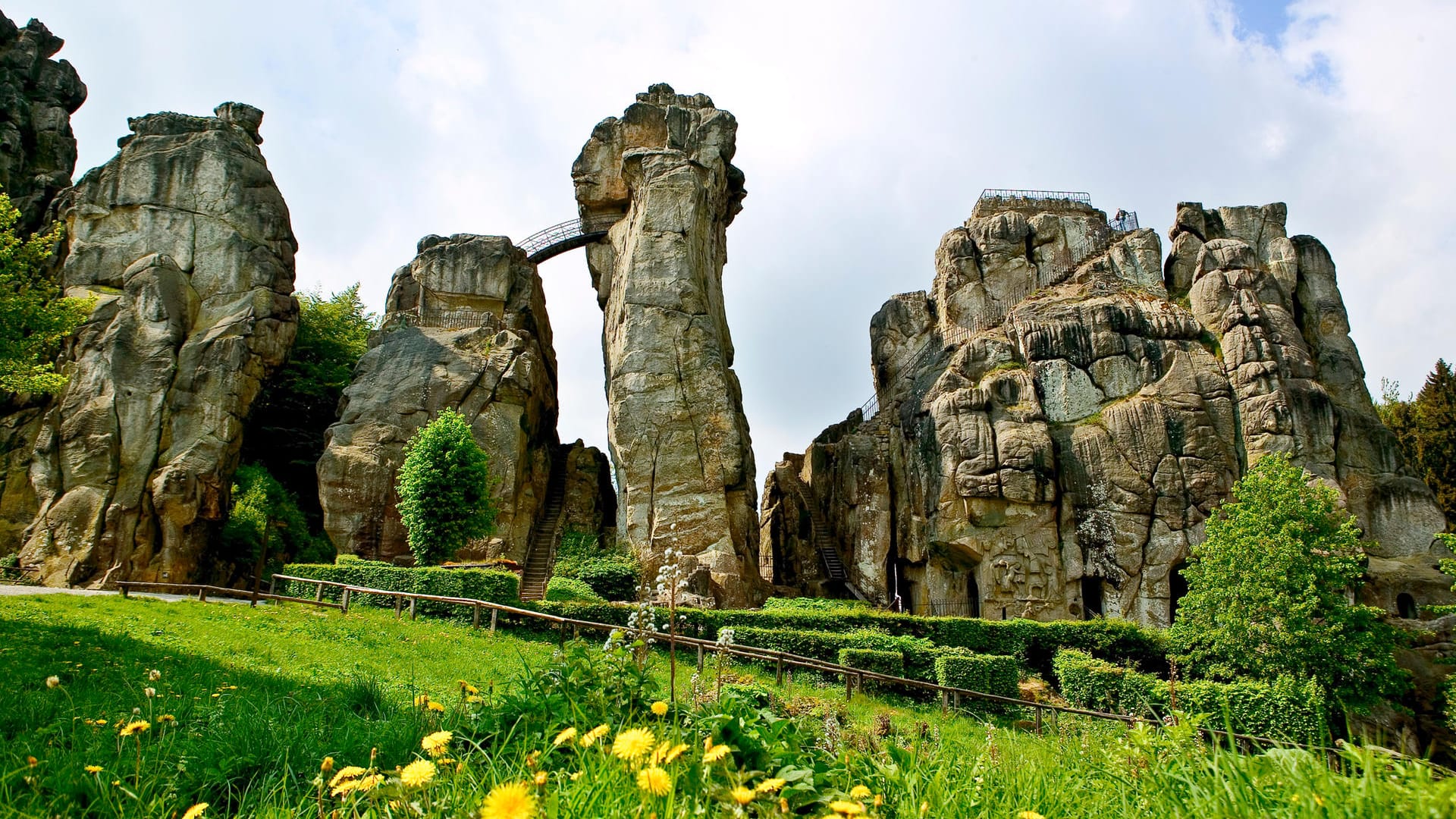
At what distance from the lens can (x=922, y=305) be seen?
41.6 metres

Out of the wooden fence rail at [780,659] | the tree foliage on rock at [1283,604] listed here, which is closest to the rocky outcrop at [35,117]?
the wooden fence rail at [780,659]

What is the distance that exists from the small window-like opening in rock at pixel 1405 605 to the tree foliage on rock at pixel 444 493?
96.1 feet

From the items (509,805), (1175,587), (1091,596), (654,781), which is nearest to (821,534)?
(1091,596)

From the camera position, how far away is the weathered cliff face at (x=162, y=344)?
1030 inches

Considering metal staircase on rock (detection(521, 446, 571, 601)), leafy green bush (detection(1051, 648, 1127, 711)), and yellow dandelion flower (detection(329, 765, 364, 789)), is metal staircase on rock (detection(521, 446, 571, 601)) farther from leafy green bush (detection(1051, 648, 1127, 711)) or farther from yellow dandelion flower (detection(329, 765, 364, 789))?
yellow dandelion flower (detection(329, 765, 364, 789))

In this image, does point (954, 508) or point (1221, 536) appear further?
point (954, 508)

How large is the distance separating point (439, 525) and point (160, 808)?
20657mm

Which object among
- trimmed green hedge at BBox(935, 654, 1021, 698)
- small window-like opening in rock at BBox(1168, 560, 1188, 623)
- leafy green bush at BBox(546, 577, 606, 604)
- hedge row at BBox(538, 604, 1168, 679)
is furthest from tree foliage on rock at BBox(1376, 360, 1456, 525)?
leafy green bush at BBox(546, 577, 606, 604)

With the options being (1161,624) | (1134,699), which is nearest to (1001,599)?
(1161,624)

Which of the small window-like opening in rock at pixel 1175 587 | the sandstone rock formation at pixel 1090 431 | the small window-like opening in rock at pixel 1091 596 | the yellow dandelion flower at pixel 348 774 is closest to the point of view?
A: the yellow dandelion flower at pixel 348 774

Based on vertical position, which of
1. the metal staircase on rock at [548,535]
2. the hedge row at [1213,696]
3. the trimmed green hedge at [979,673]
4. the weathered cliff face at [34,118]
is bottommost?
the hedge row at [1213,696]

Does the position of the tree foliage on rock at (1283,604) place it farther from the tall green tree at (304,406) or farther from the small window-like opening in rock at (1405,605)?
the tall green tree at (304,406)

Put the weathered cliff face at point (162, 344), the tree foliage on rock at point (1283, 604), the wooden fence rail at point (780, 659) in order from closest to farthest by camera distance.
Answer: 1. the wooden fence rail at point (780, 659)
2. the tree foliage on rock at point (1283, 604)
3. the weathered cliff face at point (162, 344)

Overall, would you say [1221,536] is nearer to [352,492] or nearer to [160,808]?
[160,808]
